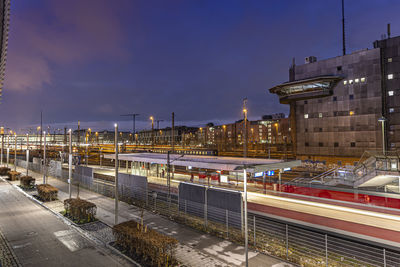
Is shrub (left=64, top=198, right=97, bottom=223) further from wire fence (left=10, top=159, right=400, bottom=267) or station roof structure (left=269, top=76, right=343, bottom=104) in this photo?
station roof structure (left=269, top=76, right=343, bottom=104)

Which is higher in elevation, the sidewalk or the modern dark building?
the modern dark building

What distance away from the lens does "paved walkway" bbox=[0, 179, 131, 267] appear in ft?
36.5

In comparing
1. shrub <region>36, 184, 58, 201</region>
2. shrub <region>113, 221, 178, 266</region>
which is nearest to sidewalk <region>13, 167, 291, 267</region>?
shrub <region>113, 221, 178, 266</region>

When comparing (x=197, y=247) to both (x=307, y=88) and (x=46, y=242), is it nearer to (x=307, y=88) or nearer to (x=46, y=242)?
(x=46, y=242)

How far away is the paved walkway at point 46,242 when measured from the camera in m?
11.1

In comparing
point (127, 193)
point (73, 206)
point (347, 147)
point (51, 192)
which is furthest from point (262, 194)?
point (347, 147)

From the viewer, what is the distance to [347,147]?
151 feet

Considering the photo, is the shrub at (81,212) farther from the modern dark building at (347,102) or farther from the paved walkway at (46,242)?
the modern dark building at (347,102)

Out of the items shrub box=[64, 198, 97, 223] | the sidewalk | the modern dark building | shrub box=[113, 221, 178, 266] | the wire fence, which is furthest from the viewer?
the modern dark building

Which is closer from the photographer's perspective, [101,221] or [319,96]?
[101,221]

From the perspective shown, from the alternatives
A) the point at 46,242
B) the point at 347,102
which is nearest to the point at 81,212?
the point at 46,242

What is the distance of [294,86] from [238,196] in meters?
44.8

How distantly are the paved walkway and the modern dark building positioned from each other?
1814 inches

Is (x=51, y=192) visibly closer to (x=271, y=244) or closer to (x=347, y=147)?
(x=271, y=244)
